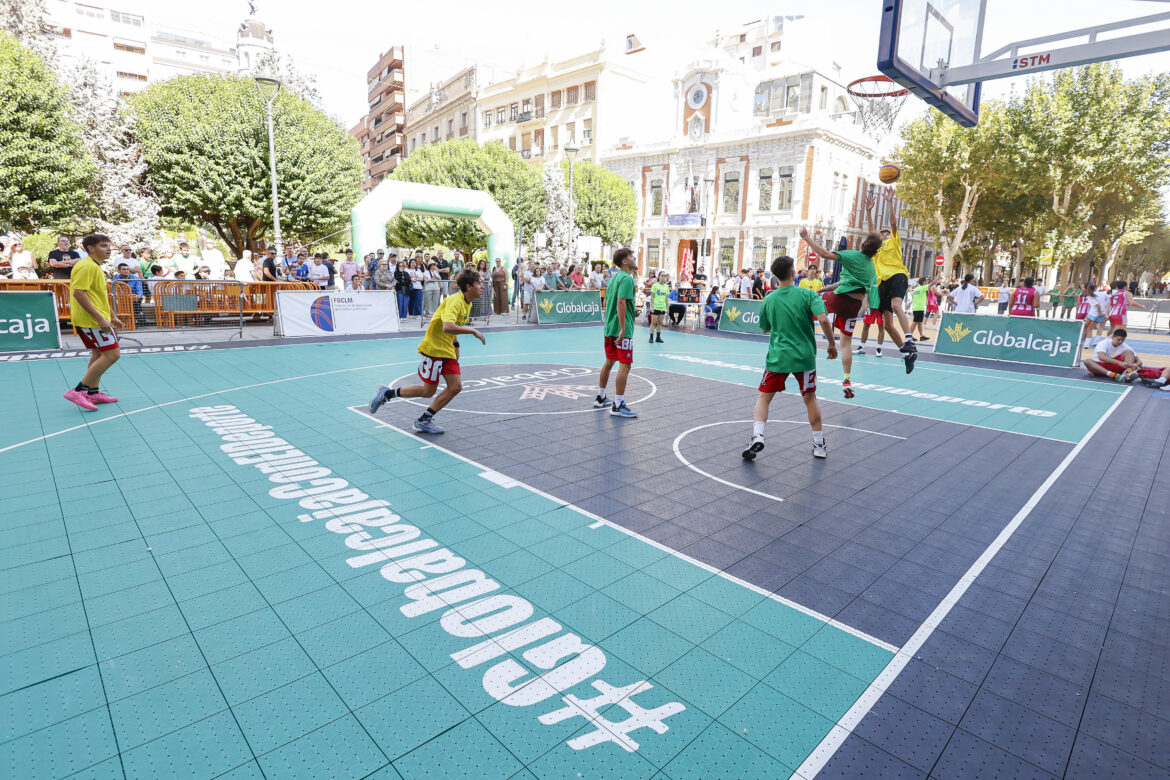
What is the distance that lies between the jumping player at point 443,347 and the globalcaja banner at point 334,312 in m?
9.42

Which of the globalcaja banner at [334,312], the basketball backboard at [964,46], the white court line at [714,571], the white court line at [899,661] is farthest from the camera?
the globalcaja banner at [334,312]

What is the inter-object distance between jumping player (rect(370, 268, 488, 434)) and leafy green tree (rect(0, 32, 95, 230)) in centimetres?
2104

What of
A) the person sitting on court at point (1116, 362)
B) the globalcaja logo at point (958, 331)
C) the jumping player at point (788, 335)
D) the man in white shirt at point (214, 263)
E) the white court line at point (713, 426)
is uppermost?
the man in white shirt at point (214, 263)

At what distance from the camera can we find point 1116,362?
12.6m

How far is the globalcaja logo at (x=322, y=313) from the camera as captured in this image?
15789 mm

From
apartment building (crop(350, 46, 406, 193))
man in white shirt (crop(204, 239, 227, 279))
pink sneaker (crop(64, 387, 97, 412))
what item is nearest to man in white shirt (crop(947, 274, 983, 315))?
pink sneaker (crop(64, 387, 97, 412))

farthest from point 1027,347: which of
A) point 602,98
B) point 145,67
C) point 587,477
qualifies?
point 145,67

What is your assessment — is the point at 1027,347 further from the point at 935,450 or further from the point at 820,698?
the point at 820,698

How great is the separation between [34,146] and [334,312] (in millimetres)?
13302

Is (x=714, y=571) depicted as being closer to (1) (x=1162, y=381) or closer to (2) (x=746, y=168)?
(1) (x=1162, y=381)

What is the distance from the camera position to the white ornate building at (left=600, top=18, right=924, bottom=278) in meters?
40.1

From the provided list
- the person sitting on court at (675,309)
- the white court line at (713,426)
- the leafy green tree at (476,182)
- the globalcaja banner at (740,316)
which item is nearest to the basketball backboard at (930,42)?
the white court line at (713,426)

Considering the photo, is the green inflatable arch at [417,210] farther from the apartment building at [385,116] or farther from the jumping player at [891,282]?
the apartment building at [385,116]

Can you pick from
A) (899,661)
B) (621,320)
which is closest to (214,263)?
(621,320)
